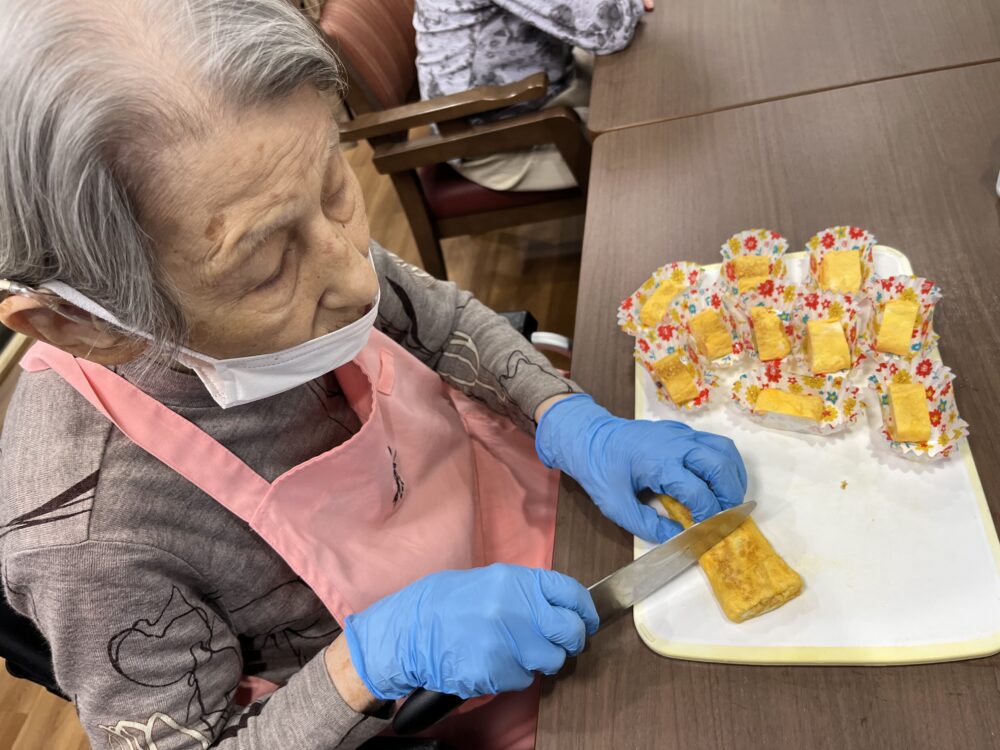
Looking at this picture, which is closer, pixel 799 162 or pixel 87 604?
pixel 87 604

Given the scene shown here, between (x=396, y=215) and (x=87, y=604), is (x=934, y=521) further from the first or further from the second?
(x=396, y=215)

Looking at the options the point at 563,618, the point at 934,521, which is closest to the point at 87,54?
the point at 563,618

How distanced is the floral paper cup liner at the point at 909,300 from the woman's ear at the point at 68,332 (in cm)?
103

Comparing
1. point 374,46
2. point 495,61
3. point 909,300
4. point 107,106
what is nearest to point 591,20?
point 495,61

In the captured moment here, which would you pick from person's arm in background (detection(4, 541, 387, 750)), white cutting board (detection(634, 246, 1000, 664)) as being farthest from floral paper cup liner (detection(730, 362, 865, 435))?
person's arm in background (detection(4, 541, 387, 750))

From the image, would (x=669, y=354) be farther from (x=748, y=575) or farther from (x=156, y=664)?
(x=156, y=664)

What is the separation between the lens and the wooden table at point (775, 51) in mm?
1457

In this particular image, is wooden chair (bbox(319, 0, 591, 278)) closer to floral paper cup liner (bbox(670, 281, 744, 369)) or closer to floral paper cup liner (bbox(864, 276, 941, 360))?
floral paper cup liner (bbox(670, 281, 744, 369))

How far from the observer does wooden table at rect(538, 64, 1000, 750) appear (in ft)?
2.48

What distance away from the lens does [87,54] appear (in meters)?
0.54

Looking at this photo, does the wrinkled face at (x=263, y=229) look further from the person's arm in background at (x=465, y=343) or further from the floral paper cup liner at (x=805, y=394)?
the floral paper cup liner at (x=805, y=394)

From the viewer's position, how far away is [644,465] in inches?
39.2

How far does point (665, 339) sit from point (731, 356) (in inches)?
4.5

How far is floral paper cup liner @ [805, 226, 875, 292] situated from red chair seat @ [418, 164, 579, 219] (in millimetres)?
1102
